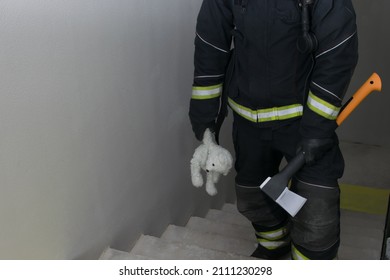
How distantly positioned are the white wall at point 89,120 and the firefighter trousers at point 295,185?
1.52 ft

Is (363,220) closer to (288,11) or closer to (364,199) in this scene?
(364,199)

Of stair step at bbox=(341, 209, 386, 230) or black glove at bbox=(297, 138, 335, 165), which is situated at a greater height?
black glove at bbox=(297, 138, 335, 165)

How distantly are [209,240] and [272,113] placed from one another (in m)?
0.94

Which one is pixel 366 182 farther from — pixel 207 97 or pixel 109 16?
pixel 109 16

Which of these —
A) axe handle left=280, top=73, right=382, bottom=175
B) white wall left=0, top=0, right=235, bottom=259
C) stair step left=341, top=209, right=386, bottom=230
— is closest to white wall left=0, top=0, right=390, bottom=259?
white wall left=0, top=0, right=235, bottom=259

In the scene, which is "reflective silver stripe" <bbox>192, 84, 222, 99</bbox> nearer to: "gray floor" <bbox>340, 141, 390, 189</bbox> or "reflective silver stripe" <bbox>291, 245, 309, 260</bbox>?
"reflective silver stripe" <bbox>291, 245, 309, 260</bbox>

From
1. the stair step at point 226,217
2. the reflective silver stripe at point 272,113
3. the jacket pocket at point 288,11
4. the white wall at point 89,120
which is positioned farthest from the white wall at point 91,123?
the jacket pocket at point 288,11

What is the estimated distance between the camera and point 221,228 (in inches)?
117

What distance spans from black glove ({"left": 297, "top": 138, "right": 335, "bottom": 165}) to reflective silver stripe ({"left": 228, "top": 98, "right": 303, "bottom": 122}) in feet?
0.45

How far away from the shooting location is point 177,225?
291cm

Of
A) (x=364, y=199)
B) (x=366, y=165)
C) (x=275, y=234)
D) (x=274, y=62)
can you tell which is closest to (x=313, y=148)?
(x=274, y=62)

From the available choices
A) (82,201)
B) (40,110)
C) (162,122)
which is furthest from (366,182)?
(40,110)

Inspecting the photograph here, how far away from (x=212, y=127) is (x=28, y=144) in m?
0.87

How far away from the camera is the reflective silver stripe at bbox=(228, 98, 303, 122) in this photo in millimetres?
1989
